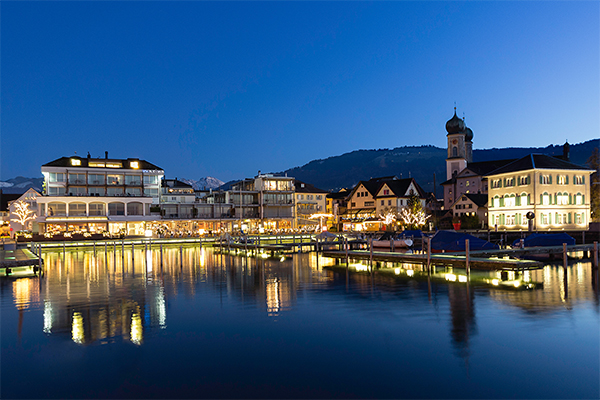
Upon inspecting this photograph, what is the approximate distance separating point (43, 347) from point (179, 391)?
6.60 metres

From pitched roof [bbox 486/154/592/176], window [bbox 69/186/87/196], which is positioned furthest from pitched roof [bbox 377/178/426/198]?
window [bbox 69/186/87/196]

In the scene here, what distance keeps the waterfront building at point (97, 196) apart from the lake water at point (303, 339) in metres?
54.8

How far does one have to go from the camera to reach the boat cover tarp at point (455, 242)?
137 ft

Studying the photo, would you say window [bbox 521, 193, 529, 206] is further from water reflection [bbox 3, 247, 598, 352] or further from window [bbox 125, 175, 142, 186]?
window [bbox 125, 175, 142, 186]

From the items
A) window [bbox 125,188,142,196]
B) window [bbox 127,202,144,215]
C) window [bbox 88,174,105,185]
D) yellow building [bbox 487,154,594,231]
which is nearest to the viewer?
yellow building [bbox 487,154,594,231]

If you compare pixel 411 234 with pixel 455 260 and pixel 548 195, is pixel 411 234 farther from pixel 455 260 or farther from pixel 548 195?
pixel 455 260

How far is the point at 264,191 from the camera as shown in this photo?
3844 inches

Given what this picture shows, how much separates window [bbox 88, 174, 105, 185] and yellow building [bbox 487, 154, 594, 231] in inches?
2650

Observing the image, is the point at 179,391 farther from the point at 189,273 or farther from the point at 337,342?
the point at 189,273

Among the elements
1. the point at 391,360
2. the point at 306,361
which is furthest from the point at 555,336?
the point at 306,361

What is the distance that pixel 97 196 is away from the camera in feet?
275

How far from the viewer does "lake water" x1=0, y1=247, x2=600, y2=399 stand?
12133 millimetres

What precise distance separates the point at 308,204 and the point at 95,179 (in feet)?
147

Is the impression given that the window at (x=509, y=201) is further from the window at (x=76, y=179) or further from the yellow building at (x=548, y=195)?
the window at (x=76, y=179)
